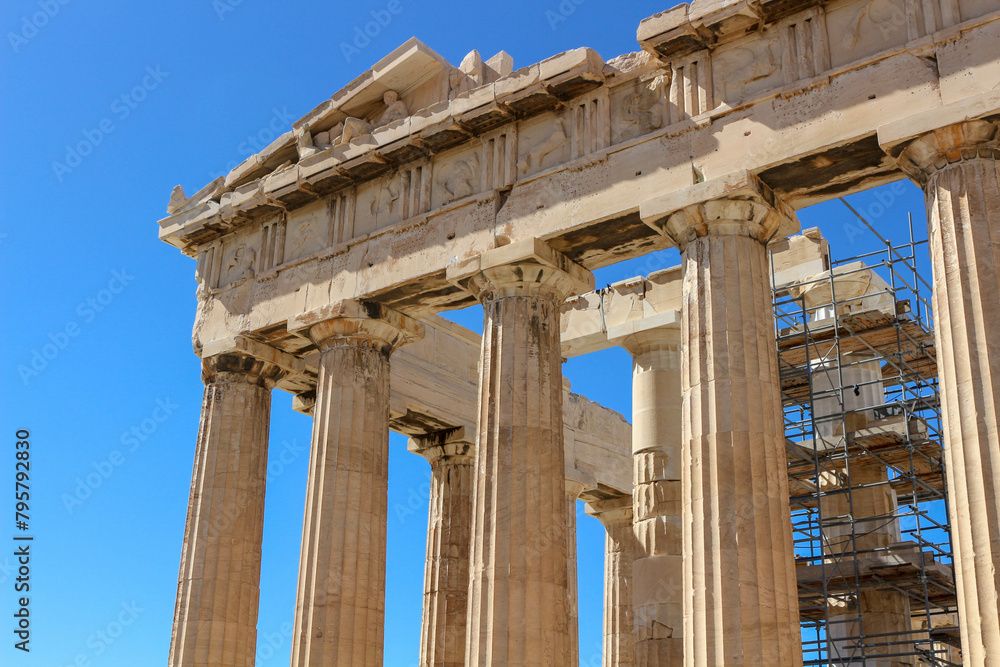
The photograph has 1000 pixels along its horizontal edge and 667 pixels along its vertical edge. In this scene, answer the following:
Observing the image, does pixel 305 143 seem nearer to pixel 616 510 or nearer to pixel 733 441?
pixel 733 441

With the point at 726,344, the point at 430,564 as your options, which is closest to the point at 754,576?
the point at 726,344

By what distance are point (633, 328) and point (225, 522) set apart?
10.0 m

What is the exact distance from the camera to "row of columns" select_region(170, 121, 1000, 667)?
16.2 meters

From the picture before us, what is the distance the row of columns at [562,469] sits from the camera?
16.2m

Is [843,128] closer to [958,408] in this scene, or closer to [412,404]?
[958,408]

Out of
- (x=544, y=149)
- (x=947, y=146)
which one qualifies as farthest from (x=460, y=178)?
(x=947, y=146)

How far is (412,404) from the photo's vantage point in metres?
29.6

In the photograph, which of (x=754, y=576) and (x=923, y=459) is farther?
(x=923, y=459)

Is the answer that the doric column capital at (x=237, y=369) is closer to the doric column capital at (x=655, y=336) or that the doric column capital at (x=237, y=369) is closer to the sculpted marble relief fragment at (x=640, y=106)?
the doric column capital at (x=655, y=336)

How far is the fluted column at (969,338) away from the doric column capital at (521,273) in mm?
6407

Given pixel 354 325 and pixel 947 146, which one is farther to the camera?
pixel 354 325

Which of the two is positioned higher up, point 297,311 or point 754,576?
point 297,311

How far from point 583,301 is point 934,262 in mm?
12361

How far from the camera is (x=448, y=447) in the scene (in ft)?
101
